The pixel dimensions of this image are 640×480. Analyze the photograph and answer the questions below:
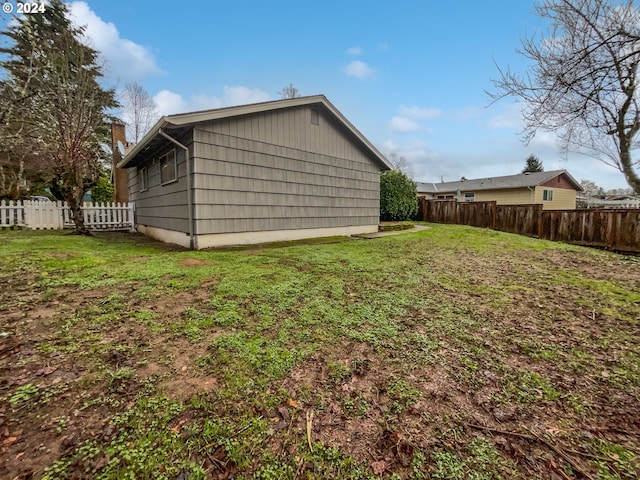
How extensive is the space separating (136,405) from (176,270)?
337 cm

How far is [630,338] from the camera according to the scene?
2.96 m

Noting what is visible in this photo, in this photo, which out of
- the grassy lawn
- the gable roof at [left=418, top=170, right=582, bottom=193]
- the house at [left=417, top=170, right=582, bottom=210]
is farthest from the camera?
the gable roof at [left=418, top=170, right=582, bottom=193]

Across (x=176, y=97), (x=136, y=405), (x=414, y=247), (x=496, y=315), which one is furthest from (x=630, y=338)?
(x=176, y=97)

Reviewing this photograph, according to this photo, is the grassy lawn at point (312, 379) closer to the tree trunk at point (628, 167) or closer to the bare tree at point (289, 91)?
the tree trunk at point (628, 167)

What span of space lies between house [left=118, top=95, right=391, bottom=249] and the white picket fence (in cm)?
179

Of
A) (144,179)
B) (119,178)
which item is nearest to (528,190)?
(144,179)

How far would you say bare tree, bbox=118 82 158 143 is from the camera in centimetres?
2333

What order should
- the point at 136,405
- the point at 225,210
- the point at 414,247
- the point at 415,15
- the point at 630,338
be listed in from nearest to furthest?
the point at 136,405, the point at 630,338, the point at 225,210, the point at 414,247, the point at 415,15

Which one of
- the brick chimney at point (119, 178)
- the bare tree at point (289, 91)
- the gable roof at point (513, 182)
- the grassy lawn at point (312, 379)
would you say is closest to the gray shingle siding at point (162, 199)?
the grassy lawn at point (312, 379)

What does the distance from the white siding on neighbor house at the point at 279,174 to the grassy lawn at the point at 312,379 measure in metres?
3.29

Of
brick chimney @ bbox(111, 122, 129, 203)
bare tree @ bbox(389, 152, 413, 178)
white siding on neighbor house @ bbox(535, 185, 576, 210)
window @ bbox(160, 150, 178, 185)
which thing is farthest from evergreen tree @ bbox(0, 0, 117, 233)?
bare tree @ bbox(389, 152, 413, 178)

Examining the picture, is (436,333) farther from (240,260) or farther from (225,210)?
(225,210)

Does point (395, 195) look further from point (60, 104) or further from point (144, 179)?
Answer: point (60, 104)

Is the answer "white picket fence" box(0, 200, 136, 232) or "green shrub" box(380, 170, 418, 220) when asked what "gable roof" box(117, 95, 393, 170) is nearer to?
"white picket fence" box(0, 200, 136, 232)
